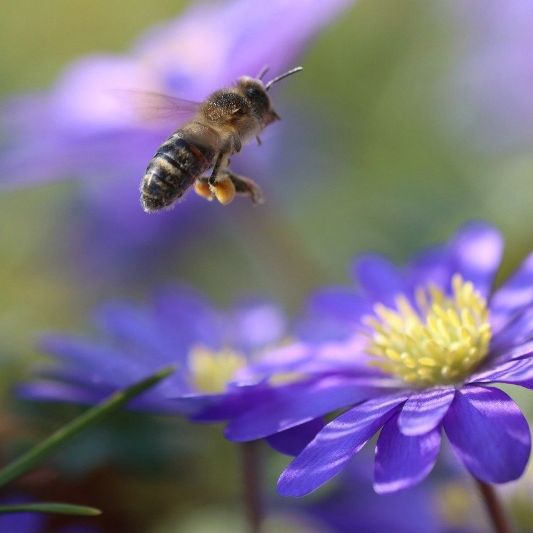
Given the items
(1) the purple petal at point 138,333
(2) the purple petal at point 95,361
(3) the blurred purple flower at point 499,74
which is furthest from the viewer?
(3) the blurred purple flower at point 499,74

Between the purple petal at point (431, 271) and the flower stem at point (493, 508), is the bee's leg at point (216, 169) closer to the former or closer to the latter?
the purple petal at point (431, 271)

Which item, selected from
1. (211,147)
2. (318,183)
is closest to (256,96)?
(211,147)

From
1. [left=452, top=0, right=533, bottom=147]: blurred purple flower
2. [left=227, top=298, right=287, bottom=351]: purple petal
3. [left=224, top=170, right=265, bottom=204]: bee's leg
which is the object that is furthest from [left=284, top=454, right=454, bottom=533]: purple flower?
[left=452, top=0, right=533, bottom=147]: blurred purple flower

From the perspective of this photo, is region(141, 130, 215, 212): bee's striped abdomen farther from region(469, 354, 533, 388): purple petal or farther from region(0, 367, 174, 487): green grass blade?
region(469, 354, 533, 388): purple petal

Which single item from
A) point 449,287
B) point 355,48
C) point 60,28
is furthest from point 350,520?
point 60,28

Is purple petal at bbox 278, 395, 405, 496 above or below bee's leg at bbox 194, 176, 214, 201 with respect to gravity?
below

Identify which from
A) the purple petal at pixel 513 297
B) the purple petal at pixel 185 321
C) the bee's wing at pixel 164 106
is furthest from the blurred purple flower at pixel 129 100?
the purple petal at pixel 513 297

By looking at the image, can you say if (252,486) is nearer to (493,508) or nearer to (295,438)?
(295,438)
